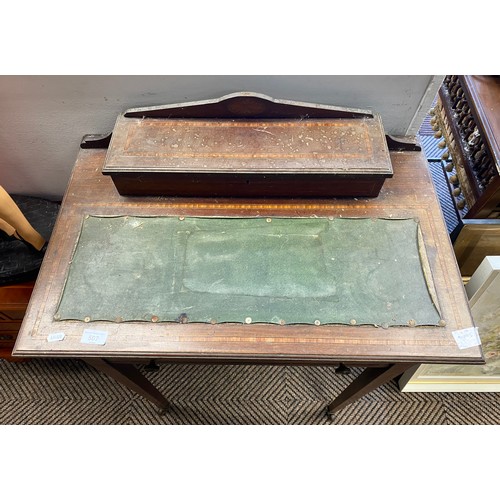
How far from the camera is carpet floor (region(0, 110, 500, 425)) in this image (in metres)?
1.41

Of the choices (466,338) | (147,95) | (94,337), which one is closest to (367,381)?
(466,338)

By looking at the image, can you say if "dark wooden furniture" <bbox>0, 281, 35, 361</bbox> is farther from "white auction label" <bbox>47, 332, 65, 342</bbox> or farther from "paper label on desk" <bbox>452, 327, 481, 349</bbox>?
"paper label on desk" <bbox>452, 327, 481, 349</bbox>

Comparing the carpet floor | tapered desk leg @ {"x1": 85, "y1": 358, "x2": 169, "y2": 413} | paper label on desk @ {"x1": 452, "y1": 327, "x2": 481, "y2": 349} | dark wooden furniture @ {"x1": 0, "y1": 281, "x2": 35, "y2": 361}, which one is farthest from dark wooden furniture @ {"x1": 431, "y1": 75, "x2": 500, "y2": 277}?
dark wooden furniture @ {"x1": 0, "y1": 281, "x2": 35, "y2": 361}

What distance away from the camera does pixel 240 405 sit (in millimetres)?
1443

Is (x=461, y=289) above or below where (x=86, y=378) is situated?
above

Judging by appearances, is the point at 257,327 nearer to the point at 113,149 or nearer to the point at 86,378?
the point at 113,149

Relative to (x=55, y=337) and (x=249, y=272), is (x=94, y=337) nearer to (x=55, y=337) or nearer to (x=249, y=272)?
(x=55, y=337)

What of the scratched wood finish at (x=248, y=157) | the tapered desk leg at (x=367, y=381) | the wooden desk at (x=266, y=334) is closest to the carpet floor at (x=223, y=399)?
the tapered desk leg at (x=367, y=381)

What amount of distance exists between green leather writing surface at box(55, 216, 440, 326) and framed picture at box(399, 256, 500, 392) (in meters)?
0.17

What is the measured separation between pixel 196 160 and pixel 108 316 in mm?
409

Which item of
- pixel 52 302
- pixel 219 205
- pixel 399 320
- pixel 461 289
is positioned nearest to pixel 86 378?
pixel 52 302

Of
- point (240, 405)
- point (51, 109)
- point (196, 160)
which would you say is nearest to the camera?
point (196, 160)

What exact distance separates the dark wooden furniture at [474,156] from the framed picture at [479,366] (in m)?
0.30

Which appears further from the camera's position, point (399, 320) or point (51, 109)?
point (51, 109)
